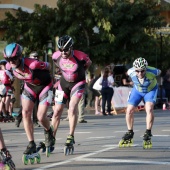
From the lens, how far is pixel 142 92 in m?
12.9

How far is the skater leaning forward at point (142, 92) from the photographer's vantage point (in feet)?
41.2

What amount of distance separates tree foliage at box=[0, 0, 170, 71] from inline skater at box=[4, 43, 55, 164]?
745 inches

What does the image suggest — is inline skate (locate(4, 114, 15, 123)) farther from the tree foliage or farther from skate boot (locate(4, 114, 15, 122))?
the tree foliage

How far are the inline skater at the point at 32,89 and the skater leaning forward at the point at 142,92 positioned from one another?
228cm

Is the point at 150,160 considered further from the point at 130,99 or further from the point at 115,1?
the point at 115,1

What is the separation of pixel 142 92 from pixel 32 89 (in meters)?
3.01

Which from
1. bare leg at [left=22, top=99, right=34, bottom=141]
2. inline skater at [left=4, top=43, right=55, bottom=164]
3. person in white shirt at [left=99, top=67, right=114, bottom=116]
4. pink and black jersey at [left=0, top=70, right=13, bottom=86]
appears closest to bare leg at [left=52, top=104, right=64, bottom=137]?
inline skater at [left=4, top=43, right=55, bottom=164]

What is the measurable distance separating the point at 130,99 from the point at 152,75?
0.67m

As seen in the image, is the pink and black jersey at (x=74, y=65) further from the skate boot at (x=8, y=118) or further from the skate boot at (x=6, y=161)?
the skate boot at (x=8, y=118)

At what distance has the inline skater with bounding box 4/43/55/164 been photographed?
10.2 metres

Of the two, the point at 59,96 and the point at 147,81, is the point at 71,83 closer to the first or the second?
the point at 59,96

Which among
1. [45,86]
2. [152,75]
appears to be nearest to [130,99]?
[152,75]

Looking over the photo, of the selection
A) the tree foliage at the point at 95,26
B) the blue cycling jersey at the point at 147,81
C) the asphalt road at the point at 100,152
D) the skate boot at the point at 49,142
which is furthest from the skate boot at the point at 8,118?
the skate boot at the point at 49,142

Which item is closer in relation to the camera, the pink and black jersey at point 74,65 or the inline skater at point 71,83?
the inline skater at point 71,83
